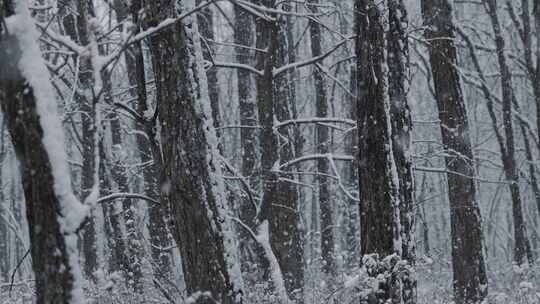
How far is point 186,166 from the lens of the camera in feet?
18.6

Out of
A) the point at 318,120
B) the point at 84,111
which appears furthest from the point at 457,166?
the point at 84,111

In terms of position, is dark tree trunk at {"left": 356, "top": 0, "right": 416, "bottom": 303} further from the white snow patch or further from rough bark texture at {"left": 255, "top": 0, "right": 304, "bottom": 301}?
the white snow patch

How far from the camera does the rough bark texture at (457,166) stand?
9.62 meters

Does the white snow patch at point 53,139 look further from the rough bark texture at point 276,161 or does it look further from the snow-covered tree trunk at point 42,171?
the rough bark texture at point 276,161

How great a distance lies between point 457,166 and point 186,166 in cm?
534

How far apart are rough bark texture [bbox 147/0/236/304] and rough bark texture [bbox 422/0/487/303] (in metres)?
4.96

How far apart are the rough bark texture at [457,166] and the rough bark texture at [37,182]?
21.3 ft

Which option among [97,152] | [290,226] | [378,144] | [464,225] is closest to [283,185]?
[290,226]

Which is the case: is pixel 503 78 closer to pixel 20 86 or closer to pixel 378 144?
pixel 378 144

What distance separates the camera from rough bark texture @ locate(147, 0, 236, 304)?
5.58 m

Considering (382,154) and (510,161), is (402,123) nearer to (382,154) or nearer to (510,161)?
(382,154)

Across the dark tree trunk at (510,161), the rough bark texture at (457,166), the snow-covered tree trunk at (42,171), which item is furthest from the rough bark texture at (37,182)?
the dark tree trunk at (510,161)

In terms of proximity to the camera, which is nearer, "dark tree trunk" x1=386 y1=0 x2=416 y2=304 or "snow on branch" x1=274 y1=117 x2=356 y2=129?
"dark tree trunk" x1=386 y1=0 x2=416 y2=304

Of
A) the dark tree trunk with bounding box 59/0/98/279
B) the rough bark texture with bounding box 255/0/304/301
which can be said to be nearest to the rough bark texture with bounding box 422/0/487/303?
the rough bark texture with bounding box 255/0/304/301
